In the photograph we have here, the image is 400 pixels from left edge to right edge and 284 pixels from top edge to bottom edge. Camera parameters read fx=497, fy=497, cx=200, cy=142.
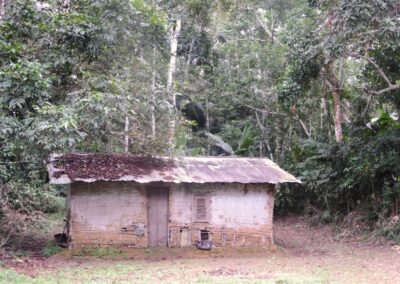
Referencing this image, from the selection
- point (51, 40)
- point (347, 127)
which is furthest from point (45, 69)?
point (347, 127)

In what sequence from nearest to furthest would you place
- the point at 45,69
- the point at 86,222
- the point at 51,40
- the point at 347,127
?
the point at 45,69 < the point at 51,40 < the point at 86,222 < the point at 347,127

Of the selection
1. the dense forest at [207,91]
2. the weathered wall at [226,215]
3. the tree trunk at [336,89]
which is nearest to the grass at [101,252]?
the weathered wall at [226,215]

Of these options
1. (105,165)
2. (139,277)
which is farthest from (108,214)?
(139,277)

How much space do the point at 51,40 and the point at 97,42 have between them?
1131 millimetres

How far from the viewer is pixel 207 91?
23250 millimetres

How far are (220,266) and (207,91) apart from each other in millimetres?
13032

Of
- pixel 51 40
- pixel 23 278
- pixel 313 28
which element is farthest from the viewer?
pixel 313 28

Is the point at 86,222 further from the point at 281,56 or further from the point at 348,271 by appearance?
the point at 281,56

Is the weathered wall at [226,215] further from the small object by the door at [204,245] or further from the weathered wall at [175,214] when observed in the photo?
the small object by the door at [204,245]

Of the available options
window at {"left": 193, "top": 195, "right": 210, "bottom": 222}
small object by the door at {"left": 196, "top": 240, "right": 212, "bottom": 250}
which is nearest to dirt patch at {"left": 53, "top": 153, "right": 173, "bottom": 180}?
window at {"left": 193, "top": 195, "right": 210, "bottom": 222}

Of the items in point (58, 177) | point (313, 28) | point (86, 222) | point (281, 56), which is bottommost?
point (86, 222)

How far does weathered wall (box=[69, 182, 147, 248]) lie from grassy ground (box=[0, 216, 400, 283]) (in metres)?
0.35

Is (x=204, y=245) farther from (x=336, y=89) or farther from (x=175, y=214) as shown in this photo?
(x=336, y=89)

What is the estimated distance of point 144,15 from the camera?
1088 centimetres
